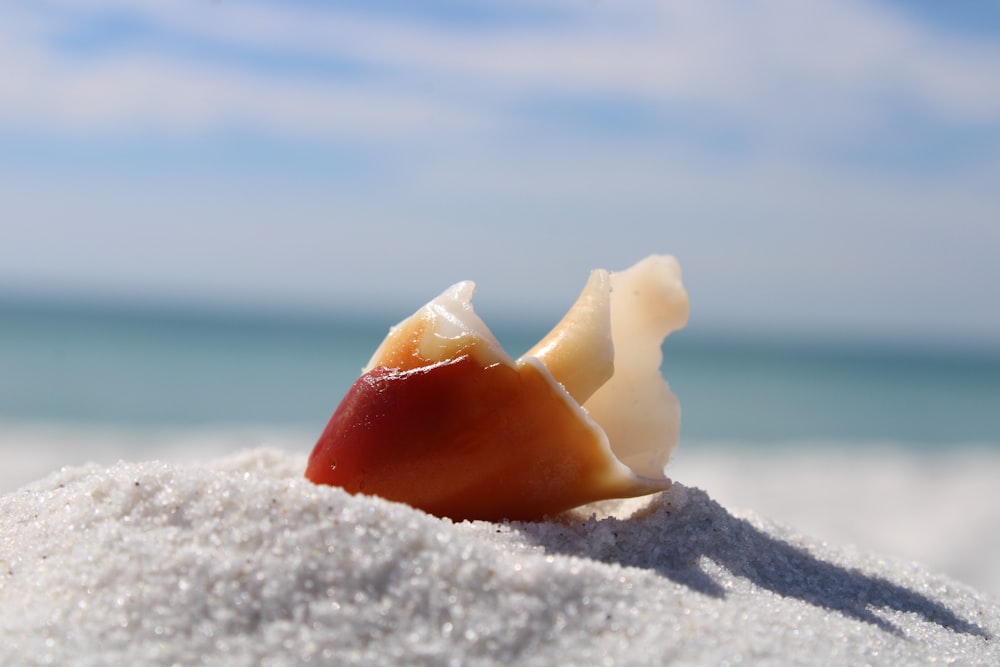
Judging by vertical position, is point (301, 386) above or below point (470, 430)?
below

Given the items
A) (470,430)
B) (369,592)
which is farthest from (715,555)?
(369,592)

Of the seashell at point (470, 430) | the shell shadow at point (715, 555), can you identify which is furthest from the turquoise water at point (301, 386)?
the shell shadow at point (715, 555)

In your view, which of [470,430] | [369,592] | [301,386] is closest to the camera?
[369,592]

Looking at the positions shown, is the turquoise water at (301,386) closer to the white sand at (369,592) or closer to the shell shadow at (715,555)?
the white sand at (369,592)

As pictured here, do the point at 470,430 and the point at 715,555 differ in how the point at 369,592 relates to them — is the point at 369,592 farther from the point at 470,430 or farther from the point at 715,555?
the point at 715,555

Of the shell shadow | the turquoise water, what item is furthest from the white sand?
the turquoise water

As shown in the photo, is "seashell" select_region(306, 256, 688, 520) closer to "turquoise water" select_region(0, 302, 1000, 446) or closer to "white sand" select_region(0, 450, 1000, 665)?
"white sand" select_region(0, 450, 1000, 665)

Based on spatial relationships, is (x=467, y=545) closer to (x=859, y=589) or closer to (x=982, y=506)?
(x=859, y=589)
